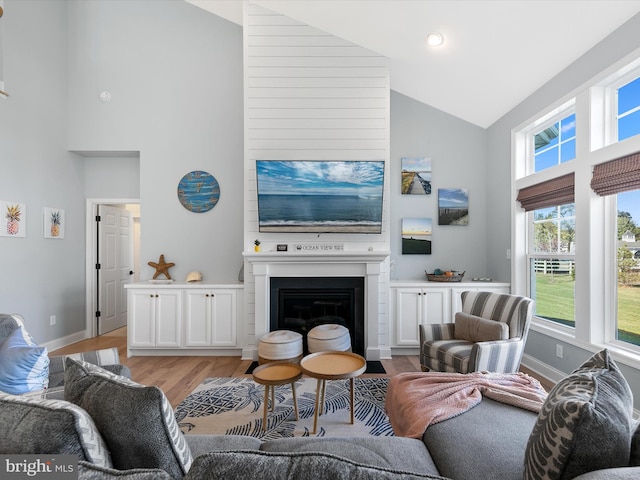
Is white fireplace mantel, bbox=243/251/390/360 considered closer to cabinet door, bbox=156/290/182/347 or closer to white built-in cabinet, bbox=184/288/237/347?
white built-in cabinet, bbox=184/288/237/347

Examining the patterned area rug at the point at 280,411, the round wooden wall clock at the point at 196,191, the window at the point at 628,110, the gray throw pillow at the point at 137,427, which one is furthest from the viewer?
the round wooden wall clock at the point at 196,191

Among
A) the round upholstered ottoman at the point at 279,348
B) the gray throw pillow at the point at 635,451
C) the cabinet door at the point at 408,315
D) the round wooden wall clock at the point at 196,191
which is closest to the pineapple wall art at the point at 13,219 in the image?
the round wooden wall clock at the point at 196,191

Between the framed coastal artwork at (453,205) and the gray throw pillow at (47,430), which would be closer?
the gray throw pillow at (47,430)

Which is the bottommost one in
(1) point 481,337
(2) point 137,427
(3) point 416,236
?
(1) point 481,337

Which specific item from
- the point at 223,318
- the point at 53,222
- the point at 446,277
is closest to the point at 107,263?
the point at 53,222

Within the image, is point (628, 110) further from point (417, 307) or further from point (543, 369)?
point (417, 307)

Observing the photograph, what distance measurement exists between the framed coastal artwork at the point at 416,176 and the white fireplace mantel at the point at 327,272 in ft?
3.94

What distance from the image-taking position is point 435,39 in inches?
123

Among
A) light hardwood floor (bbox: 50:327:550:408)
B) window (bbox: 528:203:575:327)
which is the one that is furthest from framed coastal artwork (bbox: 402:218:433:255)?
light hardwood floor (bbox: 50:327:550:408)

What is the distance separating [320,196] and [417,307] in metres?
1.69

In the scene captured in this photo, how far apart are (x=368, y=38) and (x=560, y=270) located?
308cm

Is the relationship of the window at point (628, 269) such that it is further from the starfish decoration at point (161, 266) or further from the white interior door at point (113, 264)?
Result: the white interior door at point (113, 264)

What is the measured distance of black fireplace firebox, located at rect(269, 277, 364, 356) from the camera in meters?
3.61

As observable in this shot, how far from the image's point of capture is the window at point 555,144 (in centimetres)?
299
